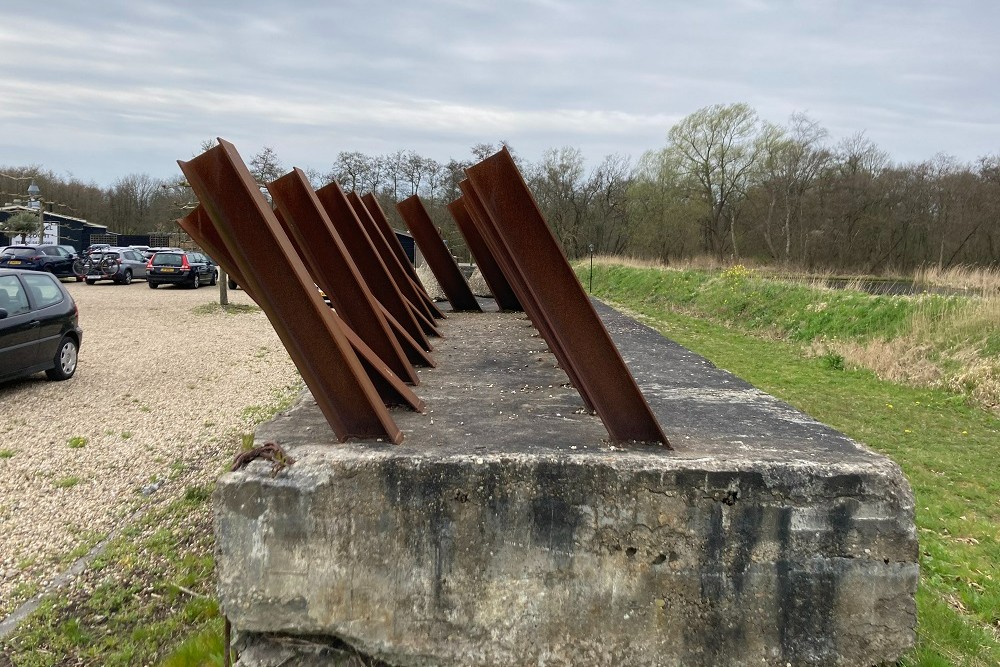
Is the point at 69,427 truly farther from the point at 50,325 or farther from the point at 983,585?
the point at 983,585

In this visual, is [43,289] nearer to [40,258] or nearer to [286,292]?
[286,292]

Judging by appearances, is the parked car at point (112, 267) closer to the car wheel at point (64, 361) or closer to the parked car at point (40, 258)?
the parked car at point (40, 258)

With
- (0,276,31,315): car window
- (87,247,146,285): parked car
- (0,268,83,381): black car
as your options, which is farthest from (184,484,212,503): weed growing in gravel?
(87,247,146,285): parked car

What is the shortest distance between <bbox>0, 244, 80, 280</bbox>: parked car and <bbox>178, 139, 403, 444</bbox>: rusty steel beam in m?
27.8

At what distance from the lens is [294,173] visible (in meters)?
3.38

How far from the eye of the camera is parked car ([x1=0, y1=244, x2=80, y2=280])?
25.5m

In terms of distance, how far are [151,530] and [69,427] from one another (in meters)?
3.22

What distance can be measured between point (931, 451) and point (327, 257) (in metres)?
6.37

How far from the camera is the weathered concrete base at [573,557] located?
2367 millimetres

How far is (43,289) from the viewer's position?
9.12 metres

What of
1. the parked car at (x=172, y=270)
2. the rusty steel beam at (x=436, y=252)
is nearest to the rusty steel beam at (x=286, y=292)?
the rusty steel beam at (x=436, y=252)

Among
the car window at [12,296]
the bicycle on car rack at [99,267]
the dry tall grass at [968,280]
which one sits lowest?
the bicycle on car rack at [99,267]

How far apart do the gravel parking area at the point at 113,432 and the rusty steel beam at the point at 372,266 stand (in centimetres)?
240

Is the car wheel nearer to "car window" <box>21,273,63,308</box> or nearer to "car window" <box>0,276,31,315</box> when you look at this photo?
"car window" <box>21,273,63,308</box>
